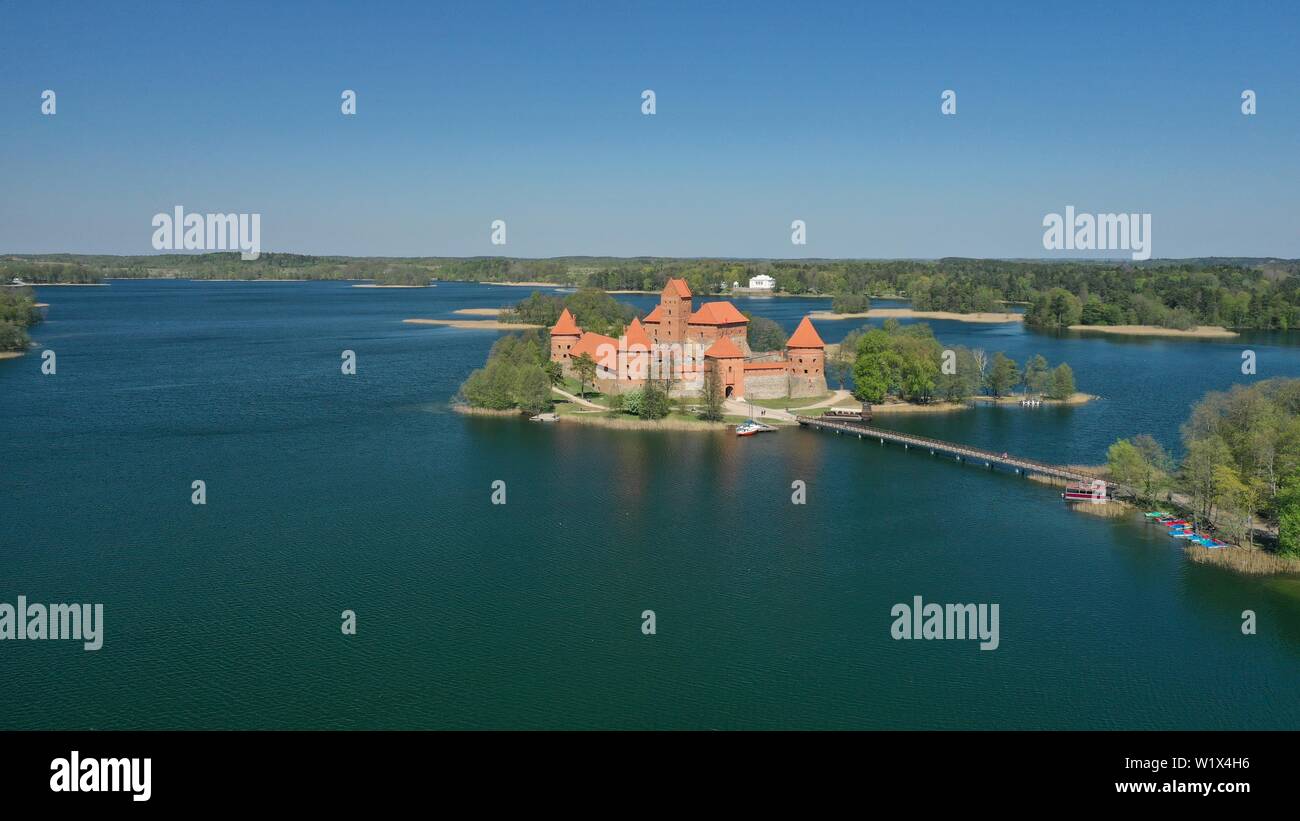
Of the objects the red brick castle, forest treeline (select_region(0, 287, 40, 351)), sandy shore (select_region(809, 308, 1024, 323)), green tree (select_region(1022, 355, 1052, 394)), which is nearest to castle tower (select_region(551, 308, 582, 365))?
the red brick castle

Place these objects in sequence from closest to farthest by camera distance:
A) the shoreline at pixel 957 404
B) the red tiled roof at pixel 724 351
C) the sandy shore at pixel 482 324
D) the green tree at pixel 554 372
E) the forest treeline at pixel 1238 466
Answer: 1. the forest treeline at pixel 1238 466
2. the red tiled roof at pixel 724 351
3. the shoreline at pixel 957 404
4. the green tree at pixel 554 372
5. the sandy shore at pixel 482 324

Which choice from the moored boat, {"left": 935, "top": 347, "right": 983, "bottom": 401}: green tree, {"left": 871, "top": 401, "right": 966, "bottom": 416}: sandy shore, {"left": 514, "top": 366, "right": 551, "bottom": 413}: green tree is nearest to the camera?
the moored boat

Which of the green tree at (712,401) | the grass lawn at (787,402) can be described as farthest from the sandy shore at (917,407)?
the green tree at (712,401)

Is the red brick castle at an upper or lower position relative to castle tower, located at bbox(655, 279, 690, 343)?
lower

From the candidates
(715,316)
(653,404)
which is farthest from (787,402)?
(653,404)

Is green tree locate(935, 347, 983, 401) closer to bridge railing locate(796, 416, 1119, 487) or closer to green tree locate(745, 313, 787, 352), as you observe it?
bridge railing locate(796, 416, 1119, 487)

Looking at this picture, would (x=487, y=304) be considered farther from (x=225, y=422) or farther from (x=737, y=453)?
(x=737, y=453)

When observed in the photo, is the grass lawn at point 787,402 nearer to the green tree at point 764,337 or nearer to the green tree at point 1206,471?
the green tree at point 764,337
